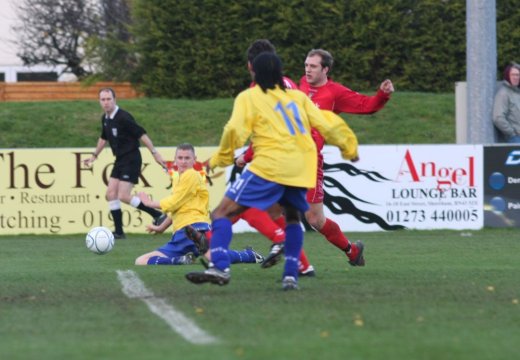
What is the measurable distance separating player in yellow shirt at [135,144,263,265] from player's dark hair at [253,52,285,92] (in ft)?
10.0

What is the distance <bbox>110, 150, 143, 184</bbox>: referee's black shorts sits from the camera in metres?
16.8

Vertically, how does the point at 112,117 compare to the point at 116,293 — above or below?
above

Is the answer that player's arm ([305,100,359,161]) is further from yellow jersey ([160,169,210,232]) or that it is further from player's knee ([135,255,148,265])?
player's knee ([135,255,148,265])

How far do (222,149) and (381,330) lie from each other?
84.9 inches

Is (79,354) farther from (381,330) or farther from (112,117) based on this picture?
(112,117)

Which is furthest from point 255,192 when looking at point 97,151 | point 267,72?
point 97,151

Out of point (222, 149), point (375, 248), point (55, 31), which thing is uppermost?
point (55, 31)

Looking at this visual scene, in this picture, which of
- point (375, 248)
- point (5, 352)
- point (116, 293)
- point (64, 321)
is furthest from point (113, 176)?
point (5, 352)

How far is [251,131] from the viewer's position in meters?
8.95

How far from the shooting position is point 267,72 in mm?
9000

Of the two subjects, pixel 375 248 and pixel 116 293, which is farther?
pixel 375 248

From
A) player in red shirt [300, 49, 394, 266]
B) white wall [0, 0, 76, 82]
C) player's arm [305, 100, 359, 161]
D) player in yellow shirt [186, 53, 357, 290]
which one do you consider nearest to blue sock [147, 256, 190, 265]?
player in red shirt [300, 49, 394, 266]

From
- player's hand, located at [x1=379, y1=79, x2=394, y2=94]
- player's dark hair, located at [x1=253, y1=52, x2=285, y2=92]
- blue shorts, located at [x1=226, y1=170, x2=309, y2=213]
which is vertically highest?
player's dark hair, located at [x1=253, y1=52, x2=285, y2=92]

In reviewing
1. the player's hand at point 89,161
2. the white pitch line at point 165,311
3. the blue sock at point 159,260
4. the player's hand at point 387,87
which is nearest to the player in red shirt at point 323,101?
the player's hand at point 387,87
